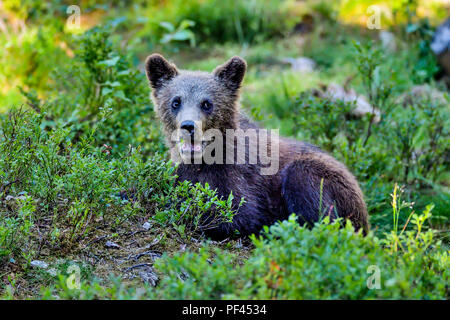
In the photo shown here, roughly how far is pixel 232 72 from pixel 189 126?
1.07m

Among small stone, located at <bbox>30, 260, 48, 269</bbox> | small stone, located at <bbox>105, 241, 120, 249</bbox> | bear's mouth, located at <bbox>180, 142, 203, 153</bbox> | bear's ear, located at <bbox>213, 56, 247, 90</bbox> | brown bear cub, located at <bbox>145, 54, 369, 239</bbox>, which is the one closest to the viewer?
small stone, located at <bbox>30, 260, 48, 269</bbox>

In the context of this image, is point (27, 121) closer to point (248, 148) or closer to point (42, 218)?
point (42, 218)

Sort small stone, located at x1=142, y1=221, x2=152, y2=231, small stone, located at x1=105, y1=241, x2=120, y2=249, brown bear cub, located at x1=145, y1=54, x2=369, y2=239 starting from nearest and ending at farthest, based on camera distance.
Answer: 1. small stone, located at x1=105, y1=241, x2=120, y2=249
2. small stone, located at x1=142, y1=221, x2=152, y2=231
3. brown bear cub, located at x1=145, y1=54, x2=369, y2=239

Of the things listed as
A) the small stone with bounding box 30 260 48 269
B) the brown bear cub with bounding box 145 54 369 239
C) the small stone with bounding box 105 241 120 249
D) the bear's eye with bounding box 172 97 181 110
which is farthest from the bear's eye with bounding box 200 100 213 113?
the small stone with bounding box 30 260 48 269

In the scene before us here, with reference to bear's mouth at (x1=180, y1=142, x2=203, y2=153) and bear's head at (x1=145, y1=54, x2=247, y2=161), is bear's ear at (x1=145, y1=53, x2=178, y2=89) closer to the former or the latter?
bear's head at (x1=145, y1=54, x2=247, y2=161)

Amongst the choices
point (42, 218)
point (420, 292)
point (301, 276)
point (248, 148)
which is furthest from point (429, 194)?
point (42, 218)

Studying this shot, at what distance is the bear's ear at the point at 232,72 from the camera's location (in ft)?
20.7

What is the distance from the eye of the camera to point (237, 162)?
609 centimetres

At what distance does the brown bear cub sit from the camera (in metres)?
5.88

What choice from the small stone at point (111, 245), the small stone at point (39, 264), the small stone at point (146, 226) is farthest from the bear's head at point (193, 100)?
the small stone at point (39, 264)

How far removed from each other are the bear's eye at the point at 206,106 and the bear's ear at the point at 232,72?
454mm

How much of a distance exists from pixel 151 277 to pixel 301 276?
162cm

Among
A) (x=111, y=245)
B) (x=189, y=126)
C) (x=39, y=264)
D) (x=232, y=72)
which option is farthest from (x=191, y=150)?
(x=39, y=264)

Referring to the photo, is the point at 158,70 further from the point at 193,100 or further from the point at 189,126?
the point at 189,126
